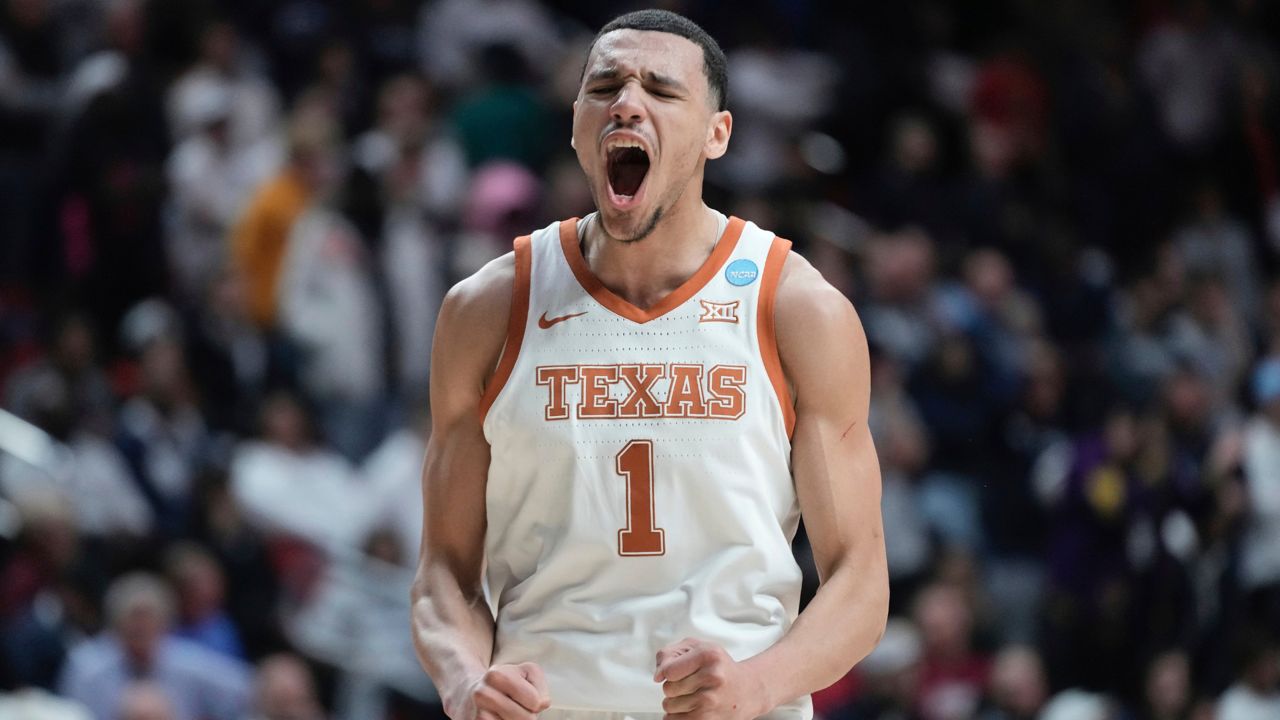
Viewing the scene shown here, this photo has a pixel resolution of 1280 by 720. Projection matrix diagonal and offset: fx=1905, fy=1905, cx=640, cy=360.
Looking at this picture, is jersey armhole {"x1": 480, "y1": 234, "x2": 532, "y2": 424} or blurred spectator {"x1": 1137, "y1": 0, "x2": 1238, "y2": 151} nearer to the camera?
jersey armhole {"x1": 480, "y1": 234, "x2": 532, "y2": 424}

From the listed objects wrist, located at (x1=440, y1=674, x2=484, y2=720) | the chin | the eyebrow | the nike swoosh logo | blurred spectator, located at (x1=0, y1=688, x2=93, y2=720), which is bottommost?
blurred spectator, located at (x1=0, y1=688, x2=93, y2=720)

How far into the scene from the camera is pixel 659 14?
3982 mm

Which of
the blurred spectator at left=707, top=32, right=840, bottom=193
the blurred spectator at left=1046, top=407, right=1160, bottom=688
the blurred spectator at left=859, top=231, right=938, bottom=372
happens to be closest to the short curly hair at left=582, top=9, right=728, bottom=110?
the blurred spectator at left=1046, top=407, right=1160, bottom=688

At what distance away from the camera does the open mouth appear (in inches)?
155

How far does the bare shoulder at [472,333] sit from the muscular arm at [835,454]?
58 cm

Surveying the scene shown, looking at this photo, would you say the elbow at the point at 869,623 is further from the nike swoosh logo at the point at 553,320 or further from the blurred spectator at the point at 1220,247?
the blurred spectator at the point at 1220,247

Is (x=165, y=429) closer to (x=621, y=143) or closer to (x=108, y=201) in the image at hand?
(x=108, y=201)

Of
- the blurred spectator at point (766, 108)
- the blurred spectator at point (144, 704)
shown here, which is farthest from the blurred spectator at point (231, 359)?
the blurred spectator at point (766, 108)

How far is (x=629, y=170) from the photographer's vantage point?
3.97 m

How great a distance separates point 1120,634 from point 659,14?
610cm

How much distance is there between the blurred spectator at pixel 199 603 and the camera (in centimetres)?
866

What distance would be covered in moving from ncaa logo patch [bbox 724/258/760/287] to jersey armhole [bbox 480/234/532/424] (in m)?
0.42

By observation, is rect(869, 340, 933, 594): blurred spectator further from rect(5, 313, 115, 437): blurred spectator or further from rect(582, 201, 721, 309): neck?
rect(582, 201, 721, 309): neck

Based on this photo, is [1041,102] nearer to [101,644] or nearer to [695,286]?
[101,644]
